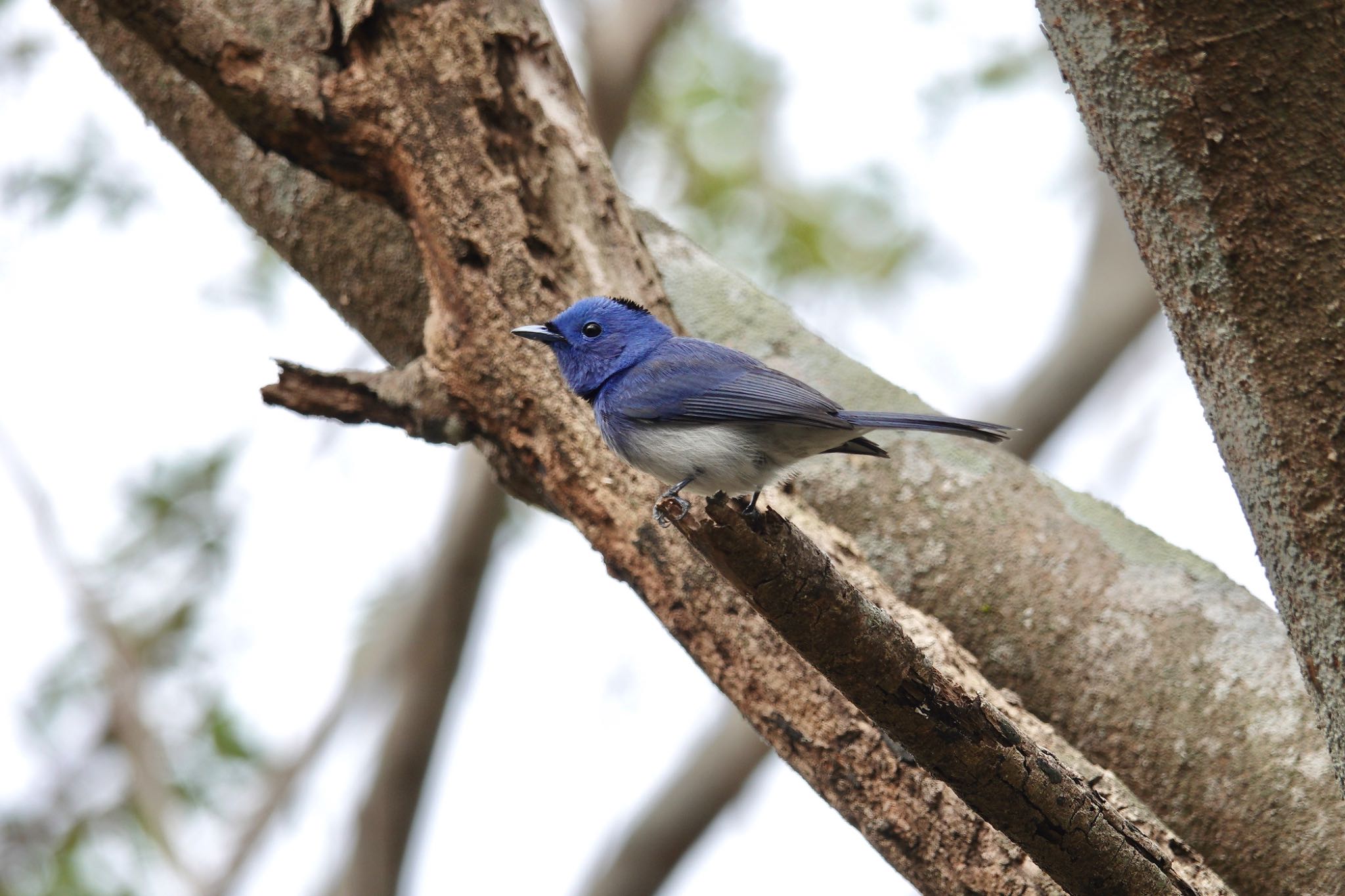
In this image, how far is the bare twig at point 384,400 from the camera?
364 cm

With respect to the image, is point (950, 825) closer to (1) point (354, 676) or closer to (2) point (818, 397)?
(2) point (818, 397)

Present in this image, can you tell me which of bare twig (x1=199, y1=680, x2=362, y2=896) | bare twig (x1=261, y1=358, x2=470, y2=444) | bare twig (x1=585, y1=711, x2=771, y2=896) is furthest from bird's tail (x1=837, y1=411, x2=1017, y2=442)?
bare twig (x1=199, y1=680, x2=362, y2=896)

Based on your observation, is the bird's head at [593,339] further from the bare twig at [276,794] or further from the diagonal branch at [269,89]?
the bare twig at [276,794]

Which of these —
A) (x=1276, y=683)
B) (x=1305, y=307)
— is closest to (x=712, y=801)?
(x=1276, y=683)

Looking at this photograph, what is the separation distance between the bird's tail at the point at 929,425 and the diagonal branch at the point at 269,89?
160 cm

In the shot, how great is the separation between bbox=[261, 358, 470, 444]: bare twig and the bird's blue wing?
1.81 ft

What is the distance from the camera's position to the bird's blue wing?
10.7 ft

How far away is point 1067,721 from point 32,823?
23.1 ft

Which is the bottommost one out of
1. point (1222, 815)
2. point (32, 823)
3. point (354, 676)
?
point (32, 823)

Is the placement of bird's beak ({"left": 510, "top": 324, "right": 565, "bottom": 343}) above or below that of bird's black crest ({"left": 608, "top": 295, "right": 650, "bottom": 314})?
below

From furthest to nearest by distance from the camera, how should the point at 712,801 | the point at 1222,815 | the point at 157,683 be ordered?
the point at 157,683 < the point at 712,801 < the point at 1222,815

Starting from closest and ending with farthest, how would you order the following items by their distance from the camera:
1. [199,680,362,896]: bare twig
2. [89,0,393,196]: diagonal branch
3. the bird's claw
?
1. the bird's claw
2. [89,0,393,196]: diagonal branch
3. [199,680,362,896]: bare twig

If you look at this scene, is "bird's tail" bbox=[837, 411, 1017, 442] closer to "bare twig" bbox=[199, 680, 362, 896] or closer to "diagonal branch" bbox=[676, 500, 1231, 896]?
"diagonal branch" bbox=[676, 500, 1231, 896]

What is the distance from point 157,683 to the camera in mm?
8617
